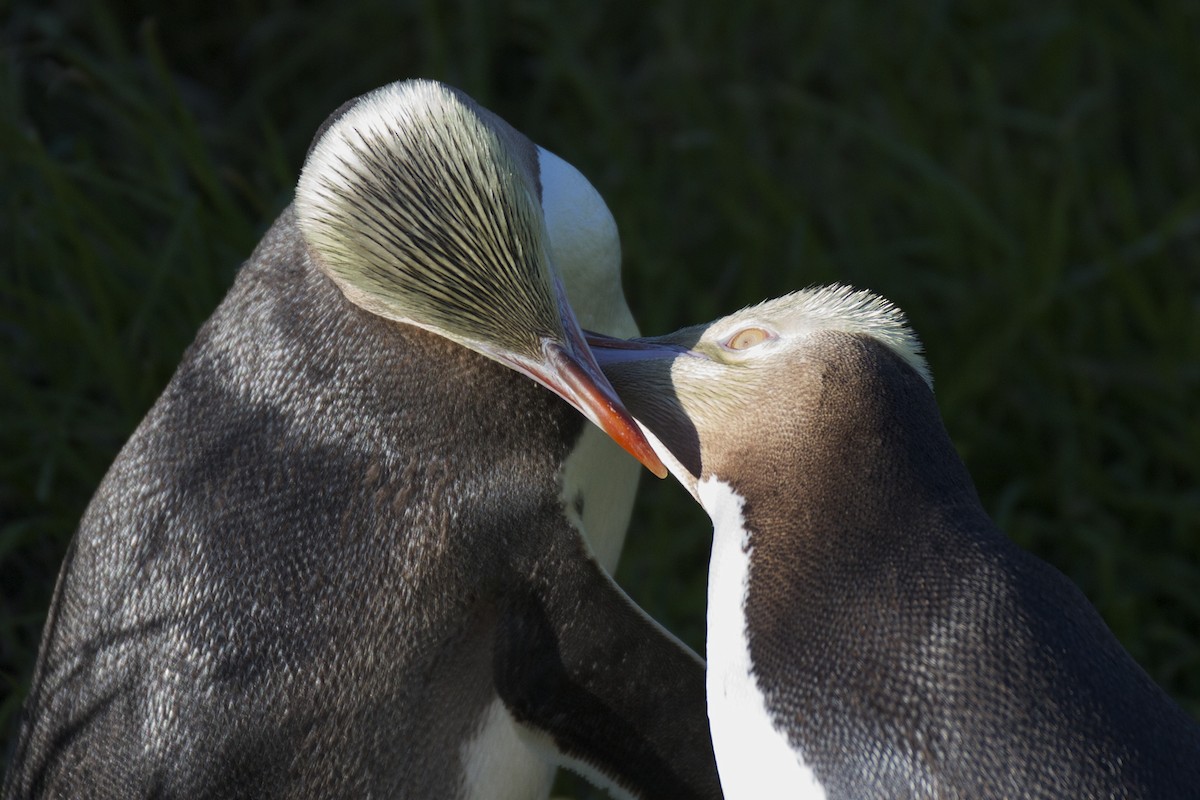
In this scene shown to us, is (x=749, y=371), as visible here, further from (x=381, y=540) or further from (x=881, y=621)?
(x=381, y=540)

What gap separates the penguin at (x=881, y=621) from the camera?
51.8 inches

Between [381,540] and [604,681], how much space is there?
1.05ft

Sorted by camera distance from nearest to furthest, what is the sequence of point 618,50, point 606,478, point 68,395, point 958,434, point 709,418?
point 709,418 < point 606,478 < point 68,395 < point 958,434 < point 618,50

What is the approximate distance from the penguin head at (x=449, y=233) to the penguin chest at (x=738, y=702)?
0.15 metres

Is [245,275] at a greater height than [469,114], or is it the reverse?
[469,114]

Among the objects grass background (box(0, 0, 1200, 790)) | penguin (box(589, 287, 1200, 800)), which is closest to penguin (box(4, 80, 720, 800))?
penguin (box(589, 287, 1200, 800))

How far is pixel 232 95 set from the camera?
3922mm

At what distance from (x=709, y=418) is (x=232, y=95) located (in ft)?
8.90

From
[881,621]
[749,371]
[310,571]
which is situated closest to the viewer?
[881,621]

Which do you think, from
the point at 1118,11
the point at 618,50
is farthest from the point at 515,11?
the point at 1118,11

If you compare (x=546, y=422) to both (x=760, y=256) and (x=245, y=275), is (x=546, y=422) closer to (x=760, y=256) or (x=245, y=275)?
(x=245, y=275)

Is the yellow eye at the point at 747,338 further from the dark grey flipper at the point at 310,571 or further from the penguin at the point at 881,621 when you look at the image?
the dark grey flipper at the point at 310,571

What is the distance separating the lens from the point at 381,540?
5.62 ft

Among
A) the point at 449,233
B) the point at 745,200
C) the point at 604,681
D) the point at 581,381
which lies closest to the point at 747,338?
A: the point at 581,381
